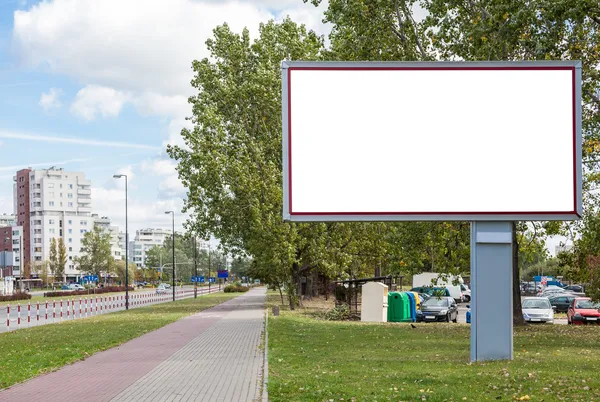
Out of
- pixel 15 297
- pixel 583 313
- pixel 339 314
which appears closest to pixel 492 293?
pixel 339 314

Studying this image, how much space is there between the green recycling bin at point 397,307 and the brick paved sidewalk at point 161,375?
1417 centimetres

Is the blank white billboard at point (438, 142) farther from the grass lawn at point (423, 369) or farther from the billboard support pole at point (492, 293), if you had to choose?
the grass lawn at point (423, 369)

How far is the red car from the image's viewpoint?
3516 cm

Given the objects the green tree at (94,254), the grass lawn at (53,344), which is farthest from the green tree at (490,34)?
the green tree at (94,254)

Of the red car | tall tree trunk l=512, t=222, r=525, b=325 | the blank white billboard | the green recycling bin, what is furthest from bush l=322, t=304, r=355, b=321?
the blank white billboard

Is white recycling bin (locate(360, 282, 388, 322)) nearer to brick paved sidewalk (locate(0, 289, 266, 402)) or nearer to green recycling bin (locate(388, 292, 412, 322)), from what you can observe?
green recycling bin (locate(388, 292, 412, 322))

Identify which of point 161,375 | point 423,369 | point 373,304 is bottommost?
point 373,304

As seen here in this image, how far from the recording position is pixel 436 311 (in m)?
36.6

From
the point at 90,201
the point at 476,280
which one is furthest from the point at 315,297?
the point at 90,201

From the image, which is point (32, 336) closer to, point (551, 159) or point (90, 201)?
point (551, 159)

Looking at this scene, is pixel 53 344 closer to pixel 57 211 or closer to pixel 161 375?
pixel 161 375

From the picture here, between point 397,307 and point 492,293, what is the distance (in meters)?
20.0

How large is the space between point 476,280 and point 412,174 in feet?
8.09

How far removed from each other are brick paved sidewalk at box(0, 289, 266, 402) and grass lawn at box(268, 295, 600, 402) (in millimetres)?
636
